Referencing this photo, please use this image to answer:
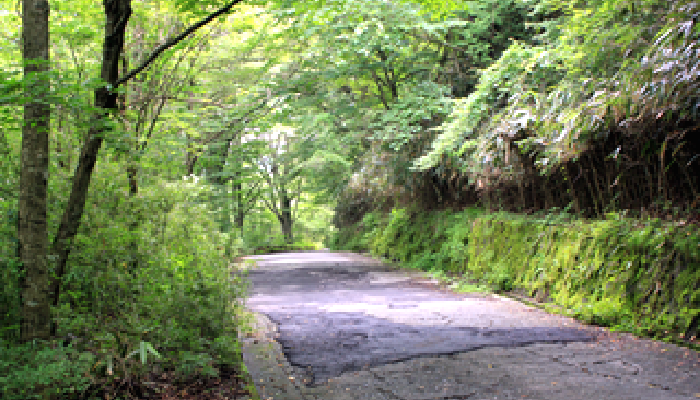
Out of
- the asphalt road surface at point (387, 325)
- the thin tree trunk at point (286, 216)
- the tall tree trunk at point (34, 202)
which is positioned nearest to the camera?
the tall tree trunk at point (34, 202)

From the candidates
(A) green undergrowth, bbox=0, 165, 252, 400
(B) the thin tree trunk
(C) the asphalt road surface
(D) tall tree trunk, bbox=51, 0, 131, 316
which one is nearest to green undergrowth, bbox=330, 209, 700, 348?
(C) the asphalt road surface

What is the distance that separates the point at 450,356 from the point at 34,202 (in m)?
3.98

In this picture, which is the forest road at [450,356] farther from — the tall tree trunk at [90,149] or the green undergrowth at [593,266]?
the tall tree trunk at [90,149]

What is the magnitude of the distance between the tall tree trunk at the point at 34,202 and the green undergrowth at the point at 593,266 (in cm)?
609

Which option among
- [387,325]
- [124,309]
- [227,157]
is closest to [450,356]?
[387,325]

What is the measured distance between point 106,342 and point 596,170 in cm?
710

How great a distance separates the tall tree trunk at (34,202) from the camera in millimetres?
3115

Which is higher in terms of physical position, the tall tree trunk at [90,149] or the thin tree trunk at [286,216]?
the tall tree trunk at [90,149]

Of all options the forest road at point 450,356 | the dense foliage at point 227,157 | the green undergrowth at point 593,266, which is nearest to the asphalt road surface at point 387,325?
the forest road at point 450,356

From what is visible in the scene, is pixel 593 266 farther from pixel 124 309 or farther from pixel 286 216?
pixel 286 216

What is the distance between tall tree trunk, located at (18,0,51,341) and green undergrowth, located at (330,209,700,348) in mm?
6094

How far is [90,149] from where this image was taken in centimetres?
348

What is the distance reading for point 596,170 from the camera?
729cm

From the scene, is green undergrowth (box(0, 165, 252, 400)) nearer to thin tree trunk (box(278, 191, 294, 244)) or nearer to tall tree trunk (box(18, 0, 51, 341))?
tall tree trunk (box(18, 0, 51, 341))
